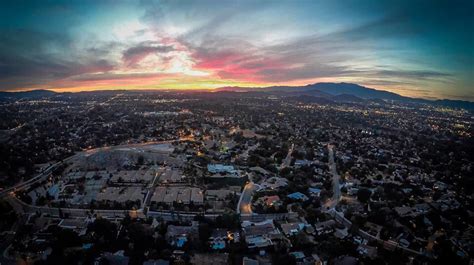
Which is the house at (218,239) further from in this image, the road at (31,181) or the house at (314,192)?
the road at (31,181)

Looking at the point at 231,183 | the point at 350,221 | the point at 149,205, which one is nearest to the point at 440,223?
the point at 350,221

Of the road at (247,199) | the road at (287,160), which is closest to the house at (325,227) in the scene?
the road at (247,199)

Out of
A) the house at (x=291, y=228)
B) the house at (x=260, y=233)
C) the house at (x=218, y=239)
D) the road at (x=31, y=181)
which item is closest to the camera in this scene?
the house at (x=218, y=239)

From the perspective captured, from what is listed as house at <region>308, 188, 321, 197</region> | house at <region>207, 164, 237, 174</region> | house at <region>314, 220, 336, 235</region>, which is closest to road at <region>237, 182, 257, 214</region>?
house at <region>207, 164, 237, 174</region>

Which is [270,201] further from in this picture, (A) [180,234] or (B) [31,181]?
(B) [31,181]

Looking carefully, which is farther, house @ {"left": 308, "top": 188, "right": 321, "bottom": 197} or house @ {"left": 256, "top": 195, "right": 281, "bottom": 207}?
house @ {"left": 308, "top": 188, "right": 321, "bottom": 197}

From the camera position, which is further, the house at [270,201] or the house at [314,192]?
the house at [314,192]

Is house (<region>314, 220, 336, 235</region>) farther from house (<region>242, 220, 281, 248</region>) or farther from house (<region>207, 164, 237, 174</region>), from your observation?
house (<region>207, 164, 237, 174</region>)

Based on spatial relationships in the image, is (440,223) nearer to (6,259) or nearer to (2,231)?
(6,259)
